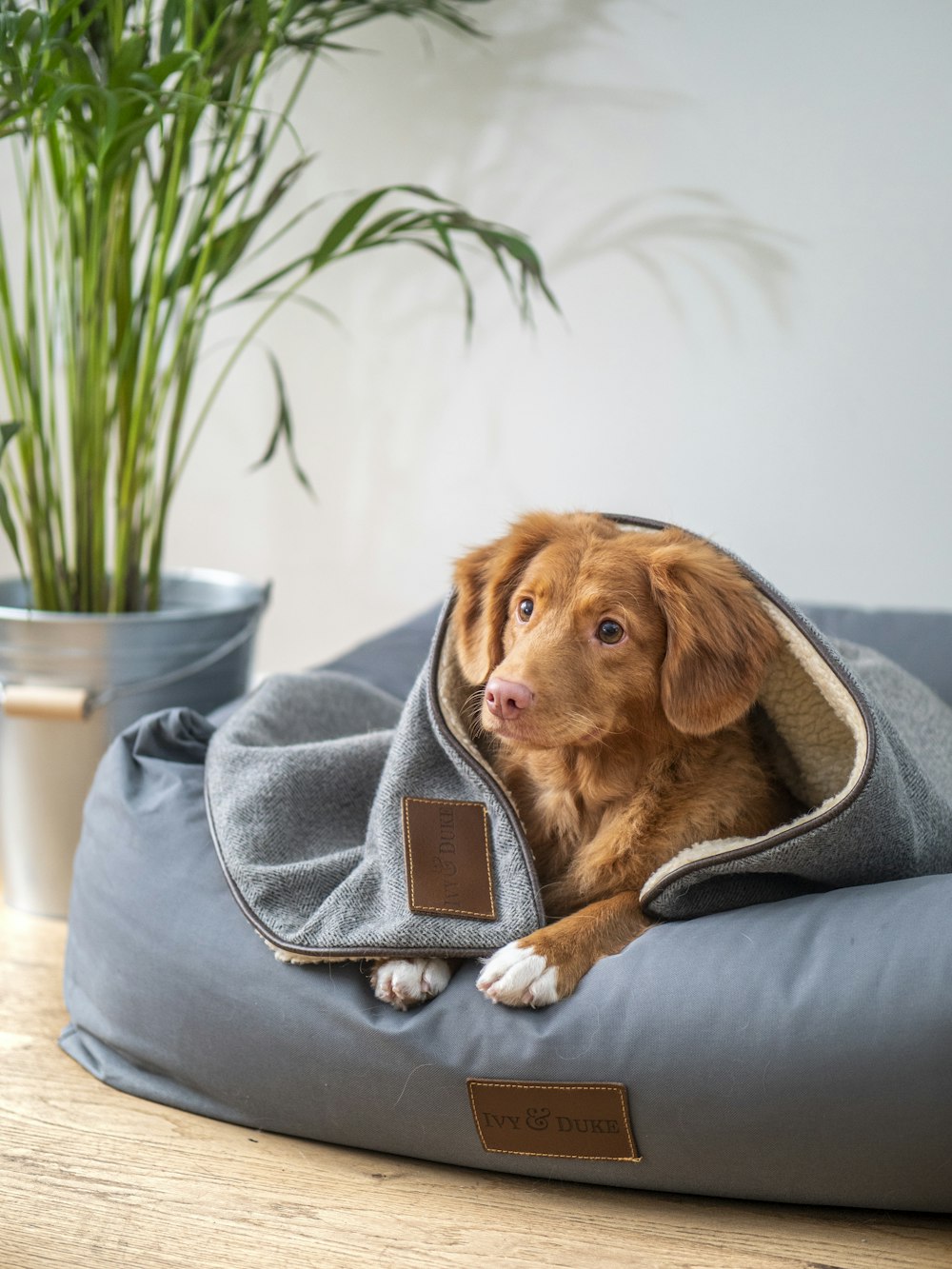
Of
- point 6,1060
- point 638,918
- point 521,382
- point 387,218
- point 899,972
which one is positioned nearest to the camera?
point 899,972

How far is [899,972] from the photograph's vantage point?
47.6 inches

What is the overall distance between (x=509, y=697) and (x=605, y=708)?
14 cm

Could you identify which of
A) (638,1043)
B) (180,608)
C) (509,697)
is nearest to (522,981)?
(638,1043)

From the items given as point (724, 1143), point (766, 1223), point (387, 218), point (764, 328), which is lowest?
point (766, 1223)

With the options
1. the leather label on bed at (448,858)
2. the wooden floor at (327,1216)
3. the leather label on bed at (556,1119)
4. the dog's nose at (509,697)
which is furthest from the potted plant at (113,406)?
the leather label on bed at (556,1119)

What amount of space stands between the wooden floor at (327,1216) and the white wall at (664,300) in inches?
73.4

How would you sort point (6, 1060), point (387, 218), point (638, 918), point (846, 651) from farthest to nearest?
point (387, 218) → point (846, 651) → point (6, 1060) → point (638, 918)

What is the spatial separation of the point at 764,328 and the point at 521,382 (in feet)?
2.04

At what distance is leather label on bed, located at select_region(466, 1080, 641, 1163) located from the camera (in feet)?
4.13

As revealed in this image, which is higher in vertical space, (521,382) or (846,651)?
(521,382)

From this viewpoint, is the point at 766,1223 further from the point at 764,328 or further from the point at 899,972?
the point at 764,328

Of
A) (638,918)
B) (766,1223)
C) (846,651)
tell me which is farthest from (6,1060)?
(846,651)

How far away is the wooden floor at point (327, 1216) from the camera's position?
122 cm

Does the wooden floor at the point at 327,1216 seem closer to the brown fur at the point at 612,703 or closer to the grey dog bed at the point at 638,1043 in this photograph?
the grey dog bed at the point at 638,1043
